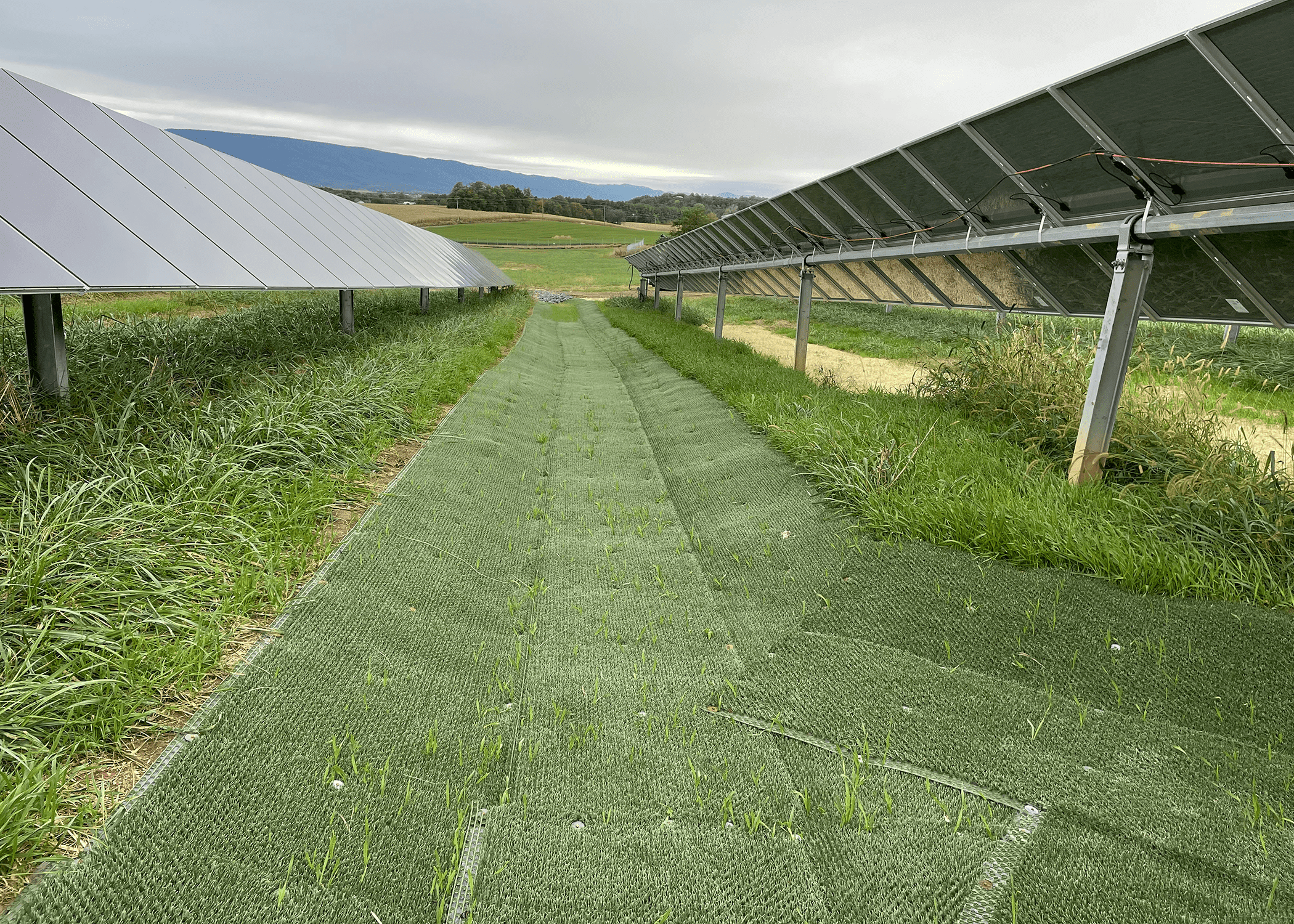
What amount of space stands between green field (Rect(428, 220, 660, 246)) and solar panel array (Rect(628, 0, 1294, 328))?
74597mm

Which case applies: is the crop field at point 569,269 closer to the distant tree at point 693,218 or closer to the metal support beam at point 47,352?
the distant tree at point 693,218

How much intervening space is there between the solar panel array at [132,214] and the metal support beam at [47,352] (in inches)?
25.7

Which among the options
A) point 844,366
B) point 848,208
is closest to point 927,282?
point 848,208

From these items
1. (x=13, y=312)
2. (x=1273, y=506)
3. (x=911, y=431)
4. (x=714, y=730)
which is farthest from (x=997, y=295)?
(x=13, y=312)

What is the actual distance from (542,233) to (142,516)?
87701 mm

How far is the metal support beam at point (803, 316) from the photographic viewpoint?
35.0 ft

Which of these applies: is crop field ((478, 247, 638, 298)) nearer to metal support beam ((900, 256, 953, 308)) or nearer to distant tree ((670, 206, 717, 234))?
distant tree ((670, 206, 717, 234))

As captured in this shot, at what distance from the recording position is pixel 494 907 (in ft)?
6.53

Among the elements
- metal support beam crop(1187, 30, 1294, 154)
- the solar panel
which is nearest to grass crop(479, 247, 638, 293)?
the solar panel

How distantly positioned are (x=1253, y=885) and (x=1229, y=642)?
1400mm

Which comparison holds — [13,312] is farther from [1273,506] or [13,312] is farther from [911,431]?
[1273,506]

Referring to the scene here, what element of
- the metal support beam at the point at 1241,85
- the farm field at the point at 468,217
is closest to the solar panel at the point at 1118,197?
the metal support beam at the point at 1241,85

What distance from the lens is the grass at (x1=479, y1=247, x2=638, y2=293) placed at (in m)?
56.4

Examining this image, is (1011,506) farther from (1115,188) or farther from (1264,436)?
(1264,436)
